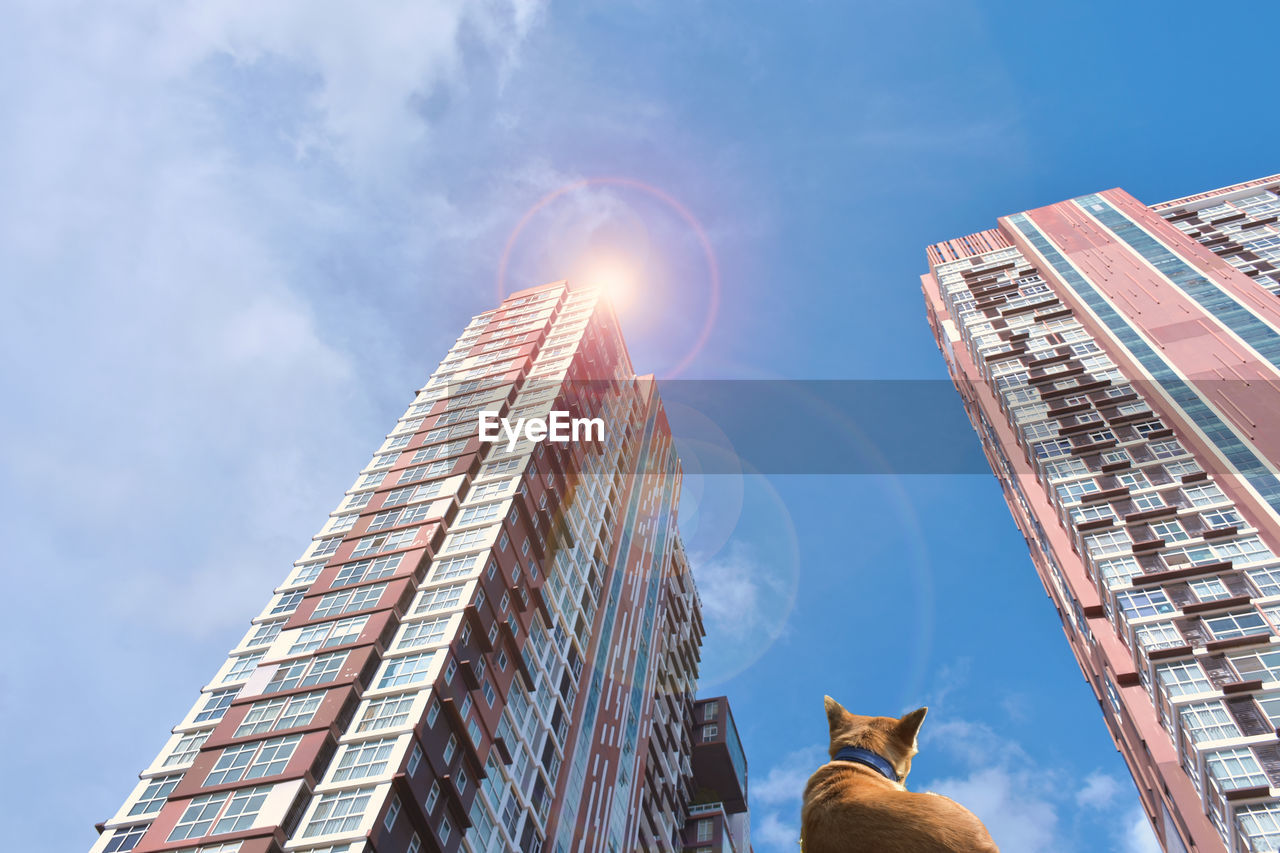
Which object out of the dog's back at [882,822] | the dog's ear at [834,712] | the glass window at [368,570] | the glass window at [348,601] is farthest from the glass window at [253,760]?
the dog's back at [882,822]

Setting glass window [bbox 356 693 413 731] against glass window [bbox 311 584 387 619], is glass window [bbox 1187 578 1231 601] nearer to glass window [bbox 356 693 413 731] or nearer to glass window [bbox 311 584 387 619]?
glass window [bbox 356 693 413 731]

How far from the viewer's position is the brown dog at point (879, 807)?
5.07m

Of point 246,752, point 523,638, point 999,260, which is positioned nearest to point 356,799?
point 246,752

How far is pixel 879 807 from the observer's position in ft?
17.6

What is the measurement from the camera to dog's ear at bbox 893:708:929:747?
640 cm

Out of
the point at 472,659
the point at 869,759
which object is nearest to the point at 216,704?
the point at 472,659

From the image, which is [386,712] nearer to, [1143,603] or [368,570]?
[368,570]

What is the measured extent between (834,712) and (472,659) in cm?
3771

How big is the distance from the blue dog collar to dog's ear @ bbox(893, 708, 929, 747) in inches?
→ 10.3

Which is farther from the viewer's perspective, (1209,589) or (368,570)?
(368,570)

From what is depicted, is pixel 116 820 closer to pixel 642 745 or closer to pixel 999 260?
pixel 642 745

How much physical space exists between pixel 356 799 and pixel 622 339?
178 feet

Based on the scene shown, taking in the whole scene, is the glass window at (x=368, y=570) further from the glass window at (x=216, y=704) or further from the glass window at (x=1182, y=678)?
the glass window at (x=1182, y=678)

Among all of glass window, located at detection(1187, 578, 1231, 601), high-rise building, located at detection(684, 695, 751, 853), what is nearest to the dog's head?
glass window, located at detection(1187, 578, 1231, 601)
